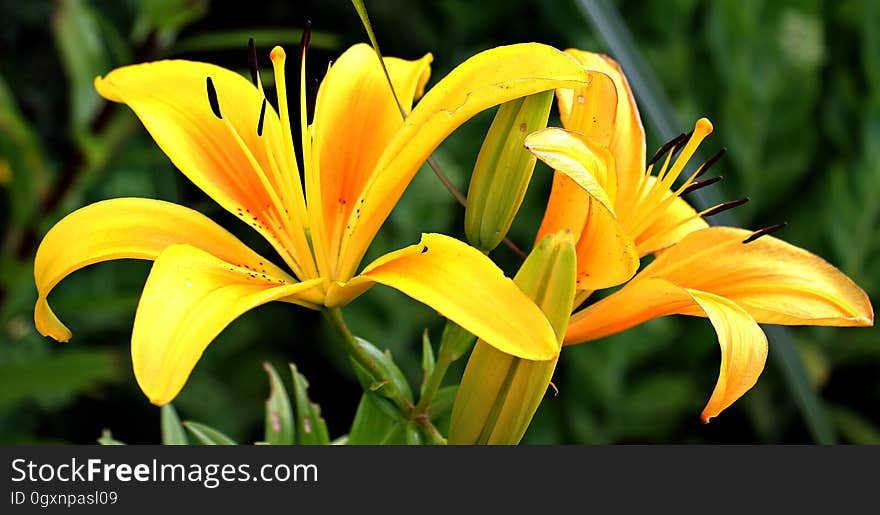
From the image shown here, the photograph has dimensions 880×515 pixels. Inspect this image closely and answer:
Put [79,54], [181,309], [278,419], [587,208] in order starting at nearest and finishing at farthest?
1. [181,309]
2. [587,208]
3. [278,419]
4. [79,54]

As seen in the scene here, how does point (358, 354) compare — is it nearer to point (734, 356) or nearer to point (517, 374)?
point (517, 374)

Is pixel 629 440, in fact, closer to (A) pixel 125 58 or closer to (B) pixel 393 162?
(A) pixel 125 58

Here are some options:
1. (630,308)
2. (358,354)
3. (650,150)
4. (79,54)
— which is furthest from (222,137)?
(650,150)

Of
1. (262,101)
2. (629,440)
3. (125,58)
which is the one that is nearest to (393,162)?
(262,101)

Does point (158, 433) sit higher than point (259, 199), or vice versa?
point (259, 199)

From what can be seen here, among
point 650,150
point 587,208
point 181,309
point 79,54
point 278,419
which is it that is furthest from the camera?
point 650,150

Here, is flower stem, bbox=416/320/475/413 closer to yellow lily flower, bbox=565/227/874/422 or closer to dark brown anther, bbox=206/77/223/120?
yellow lily flower, bbox=565/227/874/422
